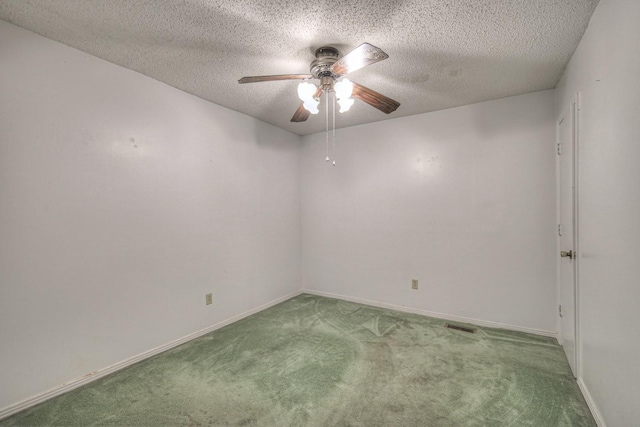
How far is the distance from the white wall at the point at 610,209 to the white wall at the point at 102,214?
9.79 feet

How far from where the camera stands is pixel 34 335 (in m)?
1.75

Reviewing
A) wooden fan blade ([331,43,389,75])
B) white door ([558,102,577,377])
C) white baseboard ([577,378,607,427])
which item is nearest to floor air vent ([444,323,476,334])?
white door ([558,102,577,377])

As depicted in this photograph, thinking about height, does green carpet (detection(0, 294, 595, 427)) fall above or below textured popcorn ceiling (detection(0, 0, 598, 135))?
below


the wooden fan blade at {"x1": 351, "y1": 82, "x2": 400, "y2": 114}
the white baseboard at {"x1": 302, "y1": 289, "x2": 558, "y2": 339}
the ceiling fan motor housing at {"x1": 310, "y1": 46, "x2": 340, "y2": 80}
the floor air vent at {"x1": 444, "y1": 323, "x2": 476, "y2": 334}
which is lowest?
the floor air vent at {"x1": 444, "y1": 323, "x2": 476, "y2": 334}

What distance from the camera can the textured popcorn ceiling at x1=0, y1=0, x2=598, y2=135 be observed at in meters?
1.54

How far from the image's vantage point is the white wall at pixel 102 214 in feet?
5.59

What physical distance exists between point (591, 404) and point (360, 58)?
96.9 inches

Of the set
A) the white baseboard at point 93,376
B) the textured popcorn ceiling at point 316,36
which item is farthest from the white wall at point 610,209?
the white baseboard at point 93,376

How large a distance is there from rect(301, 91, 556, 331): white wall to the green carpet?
49 centimetres

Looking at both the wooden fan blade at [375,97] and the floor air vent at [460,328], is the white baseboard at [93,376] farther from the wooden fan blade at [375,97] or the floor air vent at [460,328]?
the wooden fan blade at [375,97]

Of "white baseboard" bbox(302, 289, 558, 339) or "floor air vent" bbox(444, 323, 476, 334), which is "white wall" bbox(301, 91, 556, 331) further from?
"floor air vent" bbox(444, 323, 476, 334)

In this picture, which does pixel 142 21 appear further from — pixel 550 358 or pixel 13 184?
pixel 550 358

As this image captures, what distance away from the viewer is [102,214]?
2055mm

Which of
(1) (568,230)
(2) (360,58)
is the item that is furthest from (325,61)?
(1) (568,230)
